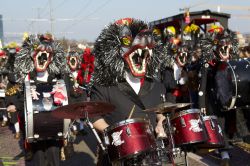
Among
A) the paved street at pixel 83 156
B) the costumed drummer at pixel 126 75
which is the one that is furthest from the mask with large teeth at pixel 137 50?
the paved street at pixel 83 156

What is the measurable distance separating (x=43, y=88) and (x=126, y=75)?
1.30 meters

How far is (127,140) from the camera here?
3.42 metres

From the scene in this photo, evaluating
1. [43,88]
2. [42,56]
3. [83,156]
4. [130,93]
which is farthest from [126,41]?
[83,156]

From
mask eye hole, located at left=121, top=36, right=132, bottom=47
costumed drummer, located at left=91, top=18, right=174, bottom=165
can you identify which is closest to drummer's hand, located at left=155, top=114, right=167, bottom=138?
costumed drummer, located at left=91, top=18, right=174, bottom=165

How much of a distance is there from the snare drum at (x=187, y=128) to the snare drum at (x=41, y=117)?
1.32m

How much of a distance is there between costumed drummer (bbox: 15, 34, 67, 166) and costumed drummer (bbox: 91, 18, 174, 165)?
37.1 inches

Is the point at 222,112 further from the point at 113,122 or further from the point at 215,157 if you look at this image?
the point at 113,122

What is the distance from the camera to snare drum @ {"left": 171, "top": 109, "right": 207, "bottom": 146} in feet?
13.4

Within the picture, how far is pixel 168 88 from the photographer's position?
8.27 metres

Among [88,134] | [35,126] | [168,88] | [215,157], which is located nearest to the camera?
[35,126]

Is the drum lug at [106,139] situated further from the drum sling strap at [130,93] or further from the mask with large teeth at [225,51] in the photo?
the mask with large teeth at [225,51]

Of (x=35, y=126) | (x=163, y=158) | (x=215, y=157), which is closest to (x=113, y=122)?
(x=163, y=158)

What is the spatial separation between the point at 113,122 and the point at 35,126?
4.04 ft

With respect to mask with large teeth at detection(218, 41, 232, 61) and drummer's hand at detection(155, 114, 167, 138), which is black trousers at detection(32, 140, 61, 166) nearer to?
drummer's hand at detection(155, 114, 167, 138)
